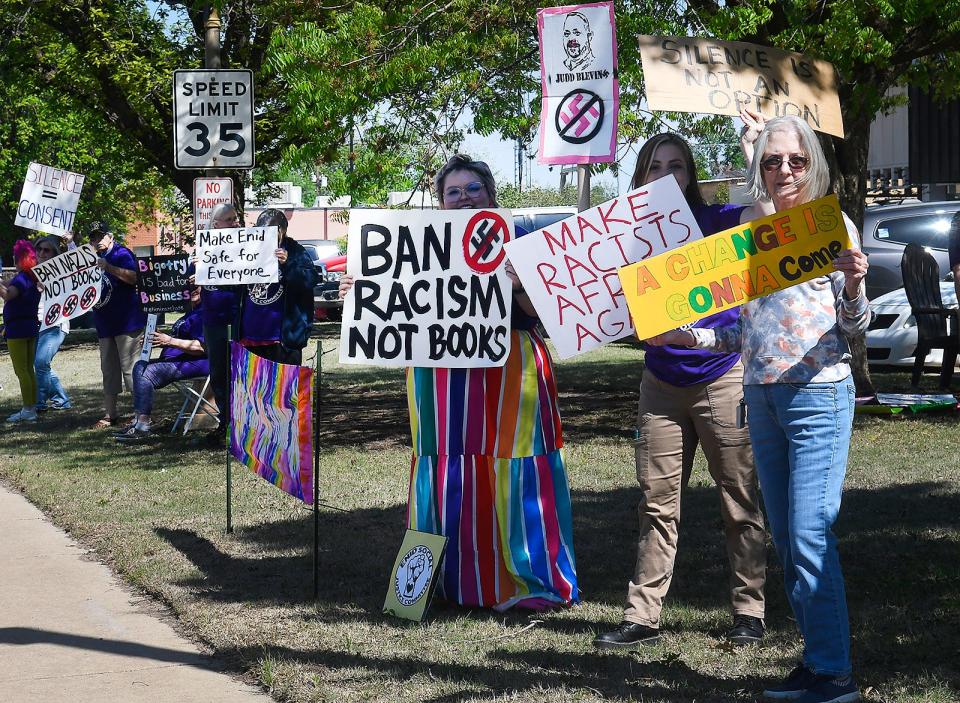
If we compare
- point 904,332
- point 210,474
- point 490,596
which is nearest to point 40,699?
point 490,596

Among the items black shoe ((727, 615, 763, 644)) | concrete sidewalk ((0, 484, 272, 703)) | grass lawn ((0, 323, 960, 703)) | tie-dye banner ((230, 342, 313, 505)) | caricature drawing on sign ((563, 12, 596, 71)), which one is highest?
caricature drawing on sign ((563, 12, 596, 71))

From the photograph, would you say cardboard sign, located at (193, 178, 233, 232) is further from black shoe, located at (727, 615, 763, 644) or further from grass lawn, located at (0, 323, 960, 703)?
black shoe, located at (727, 615, 763, 644)

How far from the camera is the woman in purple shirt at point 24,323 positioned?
45.8ft

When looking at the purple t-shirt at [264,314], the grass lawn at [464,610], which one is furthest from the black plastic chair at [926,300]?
the purple t-shirt at [264,314]

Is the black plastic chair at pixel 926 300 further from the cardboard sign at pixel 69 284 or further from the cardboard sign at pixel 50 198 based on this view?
the cardboard sign at pixel 50 198

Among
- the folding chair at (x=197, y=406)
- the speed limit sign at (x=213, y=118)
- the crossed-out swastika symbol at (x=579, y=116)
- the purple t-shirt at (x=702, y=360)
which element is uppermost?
the speed limit sign at (x=213, y=118)

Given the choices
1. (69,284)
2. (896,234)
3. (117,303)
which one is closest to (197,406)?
(117,303)

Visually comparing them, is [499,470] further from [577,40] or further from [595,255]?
[577,40]

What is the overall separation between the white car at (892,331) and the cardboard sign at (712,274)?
11.1 metres

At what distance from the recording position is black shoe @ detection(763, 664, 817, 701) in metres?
4.47

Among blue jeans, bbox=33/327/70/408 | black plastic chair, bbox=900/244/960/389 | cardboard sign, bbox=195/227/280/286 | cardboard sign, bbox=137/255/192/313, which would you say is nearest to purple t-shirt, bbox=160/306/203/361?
cardboard sign, bbox=137/255/192/313

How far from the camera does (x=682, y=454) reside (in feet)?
17.6

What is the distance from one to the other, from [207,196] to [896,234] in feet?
27.3

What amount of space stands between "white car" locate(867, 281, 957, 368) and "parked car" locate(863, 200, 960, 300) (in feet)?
0.92
